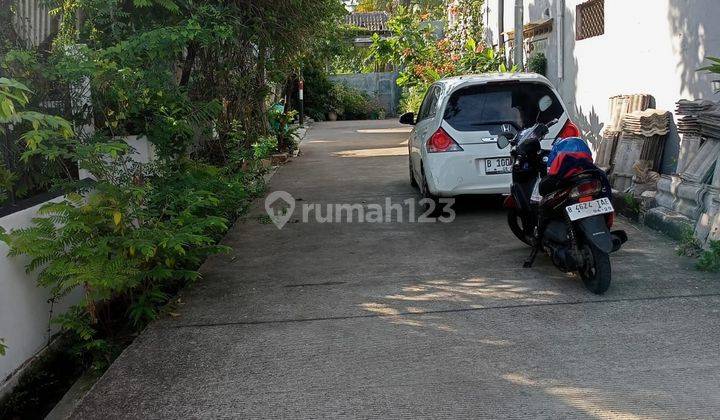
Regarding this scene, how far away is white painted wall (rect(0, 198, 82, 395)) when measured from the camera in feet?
14.9

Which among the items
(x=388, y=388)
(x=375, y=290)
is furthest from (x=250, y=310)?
(x=388, y=388)

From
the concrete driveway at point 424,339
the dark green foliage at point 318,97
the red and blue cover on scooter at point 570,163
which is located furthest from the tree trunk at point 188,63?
the dark green foliage at point 318,97

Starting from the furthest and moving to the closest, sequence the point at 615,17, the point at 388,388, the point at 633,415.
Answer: the point at 615,17 → the point at 388,388 → the point at 633,415

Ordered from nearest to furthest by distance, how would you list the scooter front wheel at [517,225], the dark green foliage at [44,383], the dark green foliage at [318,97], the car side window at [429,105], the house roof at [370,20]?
the dark green foliage at [44,383] → the scooter front wheel at [517,225] → the car side window at [429,105] → the dark green foliage at [318,97] → the house roof at [370,20]

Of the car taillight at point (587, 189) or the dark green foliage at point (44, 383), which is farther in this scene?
the car taillight at point (587, 189)

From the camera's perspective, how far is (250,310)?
5797 millimetres

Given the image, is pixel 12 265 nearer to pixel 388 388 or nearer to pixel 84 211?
pixel 84 211

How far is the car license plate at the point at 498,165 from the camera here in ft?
28.2

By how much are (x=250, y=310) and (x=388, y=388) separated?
1.95 metres

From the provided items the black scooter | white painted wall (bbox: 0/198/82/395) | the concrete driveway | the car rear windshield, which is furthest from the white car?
white painted wall (bbox: 0/198/82/395)

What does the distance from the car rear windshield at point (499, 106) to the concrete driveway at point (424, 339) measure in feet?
4.93

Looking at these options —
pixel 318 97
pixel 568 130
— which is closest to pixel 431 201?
pixel 568 130

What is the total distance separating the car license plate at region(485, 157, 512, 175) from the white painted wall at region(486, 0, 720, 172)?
195 cm

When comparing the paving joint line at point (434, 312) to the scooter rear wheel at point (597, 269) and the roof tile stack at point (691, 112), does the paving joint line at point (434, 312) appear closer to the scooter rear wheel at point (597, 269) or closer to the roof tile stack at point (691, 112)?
the scooter rear wheel at point (597, 269)
